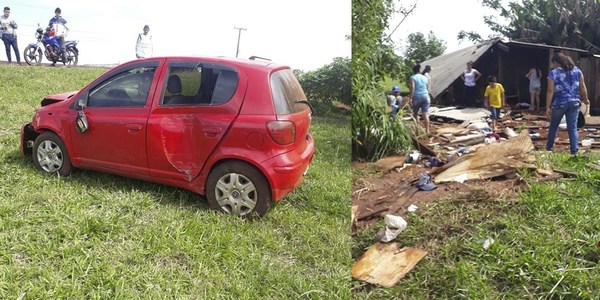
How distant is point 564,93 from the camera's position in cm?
145

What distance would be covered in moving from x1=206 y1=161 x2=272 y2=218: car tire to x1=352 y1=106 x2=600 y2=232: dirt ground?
22.1 inches

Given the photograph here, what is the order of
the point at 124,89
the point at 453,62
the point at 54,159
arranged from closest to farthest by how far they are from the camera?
the point at 453,62 < the point at 124,89 < the point at 54,159

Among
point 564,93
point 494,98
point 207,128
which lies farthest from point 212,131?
point 564,93

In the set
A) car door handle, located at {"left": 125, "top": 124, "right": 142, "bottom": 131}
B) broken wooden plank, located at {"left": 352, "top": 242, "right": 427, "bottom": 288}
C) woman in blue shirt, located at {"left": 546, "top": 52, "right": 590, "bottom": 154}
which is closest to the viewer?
broken wooden plank, located at {"left": 352, "top": 242, "right": 427, "bottom": 288}

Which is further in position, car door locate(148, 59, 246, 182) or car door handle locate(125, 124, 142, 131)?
car door handle locate(125, 124, 142, 131)

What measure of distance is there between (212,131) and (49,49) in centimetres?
71

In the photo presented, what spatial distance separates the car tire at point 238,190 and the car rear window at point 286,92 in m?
0.27

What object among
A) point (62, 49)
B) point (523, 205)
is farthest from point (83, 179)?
point (523, 205)

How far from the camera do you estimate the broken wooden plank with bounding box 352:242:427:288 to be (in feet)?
3.80

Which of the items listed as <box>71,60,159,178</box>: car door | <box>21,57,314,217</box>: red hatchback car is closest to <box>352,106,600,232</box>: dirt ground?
<box>21,57,314,217</box>: red hatchback car

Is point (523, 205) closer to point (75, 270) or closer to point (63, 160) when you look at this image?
point (75, 270)

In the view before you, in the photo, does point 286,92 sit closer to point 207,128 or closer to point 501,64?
Answer: point 207,128

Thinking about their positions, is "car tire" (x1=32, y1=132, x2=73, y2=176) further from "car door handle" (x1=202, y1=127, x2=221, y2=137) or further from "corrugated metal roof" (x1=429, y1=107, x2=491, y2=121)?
"corrugated metal roof" (x1=429, y1=107, x2=491, y2=121)

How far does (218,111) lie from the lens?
1.72m
